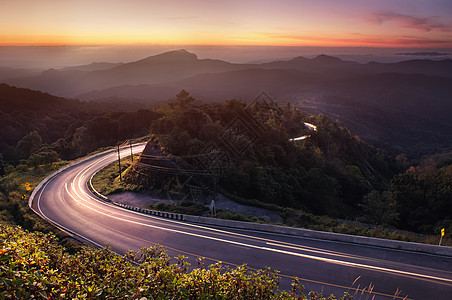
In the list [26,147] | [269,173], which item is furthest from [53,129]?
[269,173]

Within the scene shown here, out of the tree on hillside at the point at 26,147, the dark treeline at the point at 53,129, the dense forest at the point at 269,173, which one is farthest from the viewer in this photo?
the dark treeline at the point at 53,129

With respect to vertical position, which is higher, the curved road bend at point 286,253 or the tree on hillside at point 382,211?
the curved road bend at point 286,253

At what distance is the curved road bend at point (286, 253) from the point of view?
11.7m

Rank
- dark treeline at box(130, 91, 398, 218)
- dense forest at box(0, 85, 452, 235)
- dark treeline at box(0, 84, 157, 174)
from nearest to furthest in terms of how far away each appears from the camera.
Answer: dense forest at box(0, 85, 452, 235) < dark treeline at box(130, 91, 398, 218) < dark treeline at box(0, 84, 157, 174)

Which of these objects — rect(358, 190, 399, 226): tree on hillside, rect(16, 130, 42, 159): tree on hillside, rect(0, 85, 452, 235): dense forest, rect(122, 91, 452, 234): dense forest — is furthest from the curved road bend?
rect(16, 130, 42, 159): tree on hillside

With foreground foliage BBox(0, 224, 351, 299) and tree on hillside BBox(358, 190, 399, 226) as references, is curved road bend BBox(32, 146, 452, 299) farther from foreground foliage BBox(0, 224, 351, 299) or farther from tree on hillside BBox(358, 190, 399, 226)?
tree on hillside BBox(358, 190, 399, 226)

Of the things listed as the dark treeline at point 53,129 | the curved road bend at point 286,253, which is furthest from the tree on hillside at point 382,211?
the dark treeline at point 53,129

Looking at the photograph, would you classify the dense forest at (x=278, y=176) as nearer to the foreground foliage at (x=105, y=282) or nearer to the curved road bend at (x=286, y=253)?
the curved road bend at (x=286, y=253)

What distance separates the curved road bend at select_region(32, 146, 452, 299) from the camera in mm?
11727

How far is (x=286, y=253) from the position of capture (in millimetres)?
14852

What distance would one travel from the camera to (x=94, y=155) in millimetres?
50781

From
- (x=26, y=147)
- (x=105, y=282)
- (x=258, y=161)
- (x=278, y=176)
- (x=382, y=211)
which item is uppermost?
(x=105, y=282)

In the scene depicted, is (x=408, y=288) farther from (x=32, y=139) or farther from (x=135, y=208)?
(x=32, y=139)

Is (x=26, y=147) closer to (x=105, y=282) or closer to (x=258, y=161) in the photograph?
(x=258, y=161)
